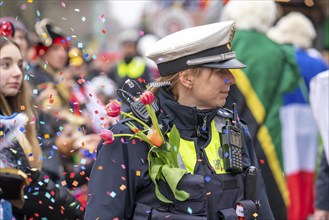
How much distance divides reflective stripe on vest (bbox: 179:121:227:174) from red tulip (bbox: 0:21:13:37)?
1.53 meters

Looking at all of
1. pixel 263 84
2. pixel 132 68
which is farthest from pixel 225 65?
pixel 132 68

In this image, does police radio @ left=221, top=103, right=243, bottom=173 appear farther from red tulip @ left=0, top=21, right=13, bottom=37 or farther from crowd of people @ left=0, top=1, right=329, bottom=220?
red tulip @ left=0, top=21, right=13, bottom=37

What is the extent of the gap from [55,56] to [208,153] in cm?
478

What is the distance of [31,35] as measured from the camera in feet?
30.8

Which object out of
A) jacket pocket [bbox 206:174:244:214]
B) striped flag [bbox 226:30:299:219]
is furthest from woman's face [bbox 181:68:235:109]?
striped flag [bbox 226:30:299:219]

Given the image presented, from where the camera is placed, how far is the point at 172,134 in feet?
14.0

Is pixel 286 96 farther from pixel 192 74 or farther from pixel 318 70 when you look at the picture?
pixel 192 74

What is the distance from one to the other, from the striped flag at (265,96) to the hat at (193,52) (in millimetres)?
2014

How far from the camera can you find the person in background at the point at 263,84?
6.90 meters

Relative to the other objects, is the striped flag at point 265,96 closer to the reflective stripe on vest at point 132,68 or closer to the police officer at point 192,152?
the police officer at point 192,152

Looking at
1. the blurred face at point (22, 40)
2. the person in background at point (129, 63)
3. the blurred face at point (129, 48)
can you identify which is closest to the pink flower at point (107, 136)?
the blurred face at point (22, 40)

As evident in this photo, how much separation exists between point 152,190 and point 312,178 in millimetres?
5378

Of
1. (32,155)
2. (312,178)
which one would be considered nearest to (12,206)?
(32,155)

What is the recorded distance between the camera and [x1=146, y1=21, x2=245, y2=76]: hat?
437 cm
